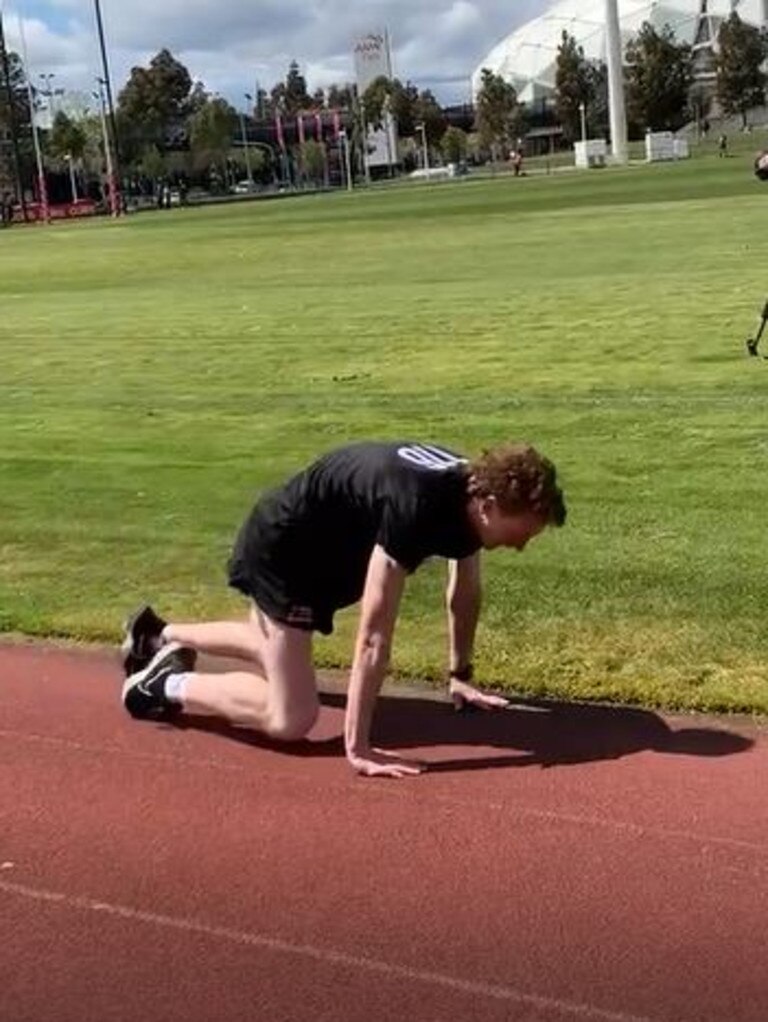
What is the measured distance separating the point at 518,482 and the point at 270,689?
136cm

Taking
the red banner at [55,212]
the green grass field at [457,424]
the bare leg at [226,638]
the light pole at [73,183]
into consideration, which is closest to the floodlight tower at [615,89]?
the red banner at [55,212]

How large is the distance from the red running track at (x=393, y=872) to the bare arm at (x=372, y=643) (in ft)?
0.49

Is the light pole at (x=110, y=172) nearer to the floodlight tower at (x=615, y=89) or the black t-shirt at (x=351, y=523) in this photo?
the floodlight tower at (x=615, y=89)

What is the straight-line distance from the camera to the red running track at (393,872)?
3928 millimetres

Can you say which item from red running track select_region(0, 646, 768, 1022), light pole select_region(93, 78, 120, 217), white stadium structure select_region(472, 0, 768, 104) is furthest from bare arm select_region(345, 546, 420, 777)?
white stadium structure select_region(472, 0, 768, 104)

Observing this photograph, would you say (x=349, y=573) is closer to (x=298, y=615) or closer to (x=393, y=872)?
(x=298, y=615)

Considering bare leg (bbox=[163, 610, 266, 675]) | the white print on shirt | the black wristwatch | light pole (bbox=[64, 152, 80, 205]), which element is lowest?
the black wristwatch

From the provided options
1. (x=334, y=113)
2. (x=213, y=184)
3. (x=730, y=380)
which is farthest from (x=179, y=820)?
(x=334, y=113)

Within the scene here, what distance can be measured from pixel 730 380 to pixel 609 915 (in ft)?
30.6

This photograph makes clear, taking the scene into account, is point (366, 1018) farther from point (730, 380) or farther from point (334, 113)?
point (334, 113)

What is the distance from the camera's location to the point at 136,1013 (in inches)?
152

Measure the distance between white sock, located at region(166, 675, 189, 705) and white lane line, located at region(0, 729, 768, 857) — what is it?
11.2 inches

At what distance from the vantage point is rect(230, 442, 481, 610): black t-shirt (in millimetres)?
4988

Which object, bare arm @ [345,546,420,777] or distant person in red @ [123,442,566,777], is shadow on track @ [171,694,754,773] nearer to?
distant person in red @ [123,442,566,777]
